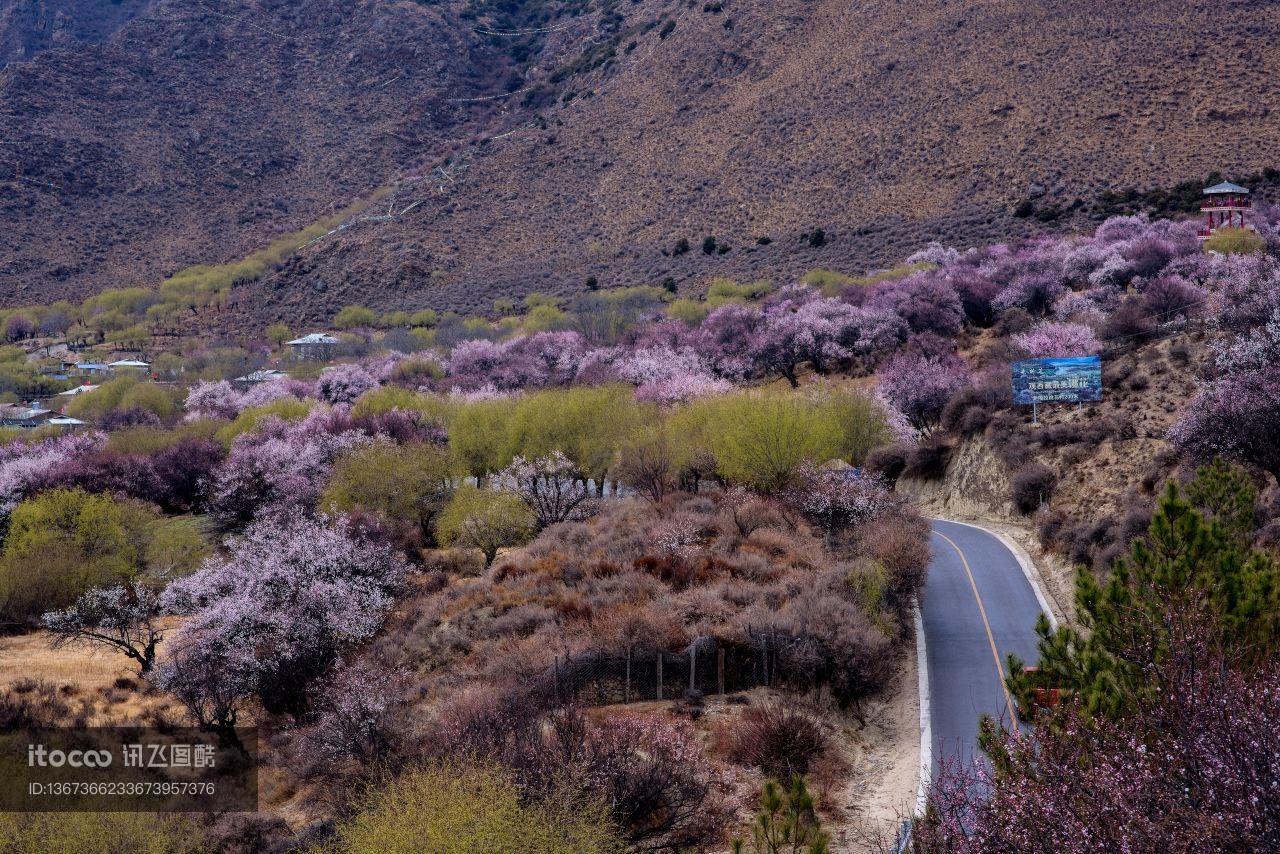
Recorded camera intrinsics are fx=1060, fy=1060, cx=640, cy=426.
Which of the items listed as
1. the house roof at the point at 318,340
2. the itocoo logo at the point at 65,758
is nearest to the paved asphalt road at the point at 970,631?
the itocoo logo at the point at 65,758

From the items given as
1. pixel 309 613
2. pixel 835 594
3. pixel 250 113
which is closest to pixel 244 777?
pixel 309 613

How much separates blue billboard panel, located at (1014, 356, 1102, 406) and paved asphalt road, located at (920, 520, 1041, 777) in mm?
5461

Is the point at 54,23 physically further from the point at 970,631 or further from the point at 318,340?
the point at 970,631

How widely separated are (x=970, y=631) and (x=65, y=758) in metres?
18.2

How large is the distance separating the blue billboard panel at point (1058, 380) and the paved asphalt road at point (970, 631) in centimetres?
546

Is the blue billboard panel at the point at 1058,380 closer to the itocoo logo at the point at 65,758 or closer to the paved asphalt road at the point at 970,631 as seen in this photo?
the paved asphalt road at the point at 970,631

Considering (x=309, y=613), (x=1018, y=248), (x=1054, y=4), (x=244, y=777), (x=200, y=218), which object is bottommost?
(x=244, y=777)

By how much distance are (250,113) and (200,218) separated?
1661 cm

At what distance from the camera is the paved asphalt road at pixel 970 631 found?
18.2m

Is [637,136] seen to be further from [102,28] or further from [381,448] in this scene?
[102,28]

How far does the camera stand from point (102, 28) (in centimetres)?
13562

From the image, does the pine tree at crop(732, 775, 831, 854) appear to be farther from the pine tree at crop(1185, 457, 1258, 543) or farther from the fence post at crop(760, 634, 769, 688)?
the pine tree at crop(1185, 457, 1258, 543)

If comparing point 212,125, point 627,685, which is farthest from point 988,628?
point 212,125

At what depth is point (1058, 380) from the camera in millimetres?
34000
